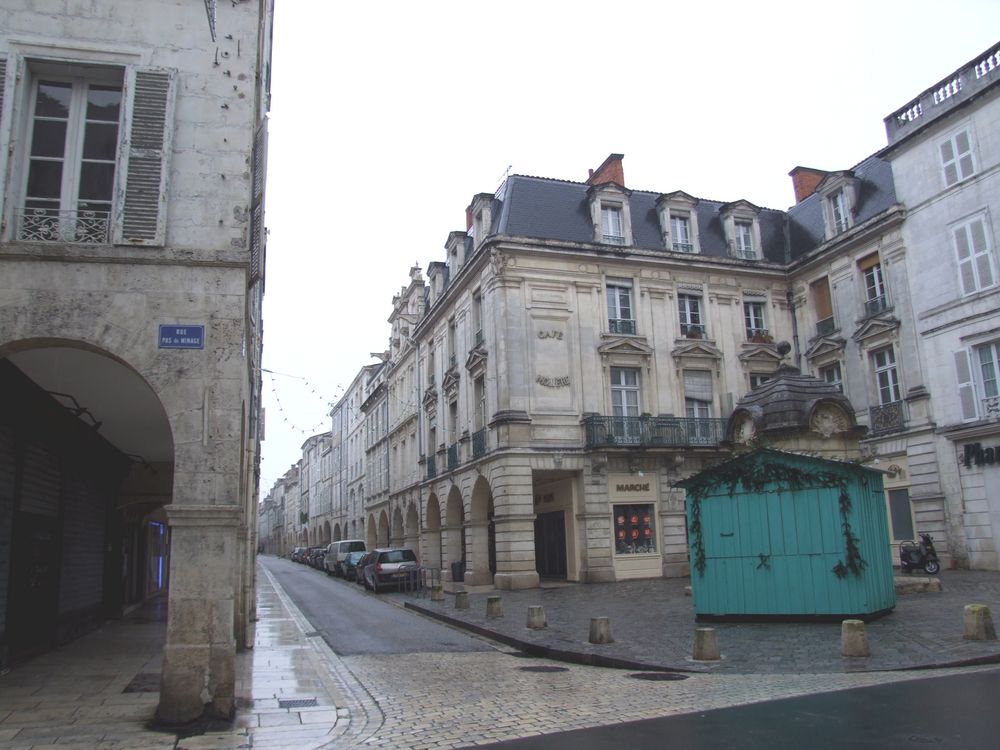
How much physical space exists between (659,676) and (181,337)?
6553mm

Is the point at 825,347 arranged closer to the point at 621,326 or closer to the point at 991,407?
the point at 991,407

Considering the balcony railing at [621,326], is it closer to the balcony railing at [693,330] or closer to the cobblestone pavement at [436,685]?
the balcony railing at [693,330]

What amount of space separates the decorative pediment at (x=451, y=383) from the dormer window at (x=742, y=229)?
11.5 m

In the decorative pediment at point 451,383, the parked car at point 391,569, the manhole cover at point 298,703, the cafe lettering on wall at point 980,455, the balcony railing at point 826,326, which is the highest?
the balcony railing at point 826,326

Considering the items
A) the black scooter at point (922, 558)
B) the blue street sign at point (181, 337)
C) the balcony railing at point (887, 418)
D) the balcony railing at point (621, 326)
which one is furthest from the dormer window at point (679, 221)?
the blue street sign at point (181, 337)

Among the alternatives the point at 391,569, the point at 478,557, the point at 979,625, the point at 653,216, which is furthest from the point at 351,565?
the point at 979,625

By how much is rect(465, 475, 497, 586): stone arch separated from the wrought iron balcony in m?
19.8

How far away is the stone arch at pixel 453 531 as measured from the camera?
30.2 m

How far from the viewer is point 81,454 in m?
13.1

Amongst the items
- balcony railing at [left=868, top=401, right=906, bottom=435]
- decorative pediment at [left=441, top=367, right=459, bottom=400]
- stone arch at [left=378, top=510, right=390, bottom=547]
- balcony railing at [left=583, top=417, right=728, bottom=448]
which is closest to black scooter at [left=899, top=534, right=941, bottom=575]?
balcony railing at [left=868, top=401, right=906, bottom=435]

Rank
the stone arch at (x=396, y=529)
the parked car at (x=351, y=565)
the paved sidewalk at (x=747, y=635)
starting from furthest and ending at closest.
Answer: the stone arch at (x=396, y=529) < the parked car at (x=351, y=565) < the paved sidewalk at (x=747, y=635)

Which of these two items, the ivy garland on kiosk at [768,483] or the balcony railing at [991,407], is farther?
the balcony railing at [991,407]

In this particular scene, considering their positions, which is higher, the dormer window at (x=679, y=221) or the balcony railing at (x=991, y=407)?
the dormer window at (x=679, y=221)

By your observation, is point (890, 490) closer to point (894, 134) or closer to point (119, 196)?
point (894, 134)
